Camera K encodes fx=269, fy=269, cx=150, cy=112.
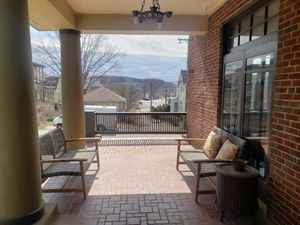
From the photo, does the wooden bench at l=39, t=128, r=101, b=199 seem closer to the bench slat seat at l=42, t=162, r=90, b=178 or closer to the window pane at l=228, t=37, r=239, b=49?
the bench slat seat at l=42, t=162, r=90, b=178

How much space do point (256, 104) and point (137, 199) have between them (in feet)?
6.51

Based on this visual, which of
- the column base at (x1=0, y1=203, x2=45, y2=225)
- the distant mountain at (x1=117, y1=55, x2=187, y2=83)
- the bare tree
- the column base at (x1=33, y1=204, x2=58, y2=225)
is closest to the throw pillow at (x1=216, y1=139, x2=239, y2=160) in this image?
the column base at (x1=33, y1=204, x2=58, y2=225)

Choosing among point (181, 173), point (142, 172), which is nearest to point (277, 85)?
point (181, 173)

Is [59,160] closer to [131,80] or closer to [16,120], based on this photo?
[16,120]

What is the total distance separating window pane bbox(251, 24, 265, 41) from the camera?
329cm

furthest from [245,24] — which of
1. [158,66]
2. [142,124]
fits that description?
[158,66]

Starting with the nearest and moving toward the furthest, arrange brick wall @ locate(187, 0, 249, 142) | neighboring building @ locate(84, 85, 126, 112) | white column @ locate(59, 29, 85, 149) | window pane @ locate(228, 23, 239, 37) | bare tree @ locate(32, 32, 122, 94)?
window pane @ locate(228, 23, 239, 37) < brick wall @ locate(187, 0, 249, 142) < white column @ locate(59, 29, 85, 149) < bare tree @ locate(32, 32, 122, 94) < neighboring building @ locate(84, 85, 126, 112)

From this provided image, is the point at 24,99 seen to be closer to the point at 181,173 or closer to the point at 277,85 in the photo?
the point at 277,85

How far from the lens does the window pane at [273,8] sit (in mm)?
2953

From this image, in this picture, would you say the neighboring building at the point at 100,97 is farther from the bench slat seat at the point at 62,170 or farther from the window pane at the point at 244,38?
the window pane at the point at 244,38

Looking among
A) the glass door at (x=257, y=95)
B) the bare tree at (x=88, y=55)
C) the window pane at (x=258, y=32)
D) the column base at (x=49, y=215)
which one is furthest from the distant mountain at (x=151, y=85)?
the column base at (x=49, y=215)

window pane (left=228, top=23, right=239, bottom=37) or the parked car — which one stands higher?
window pane (left=228, top=23, right=239, bottom=37)

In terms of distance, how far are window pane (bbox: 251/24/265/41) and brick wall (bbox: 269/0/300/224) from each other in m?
0.65

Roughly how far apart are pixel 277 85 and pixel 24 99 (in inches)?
97.7
